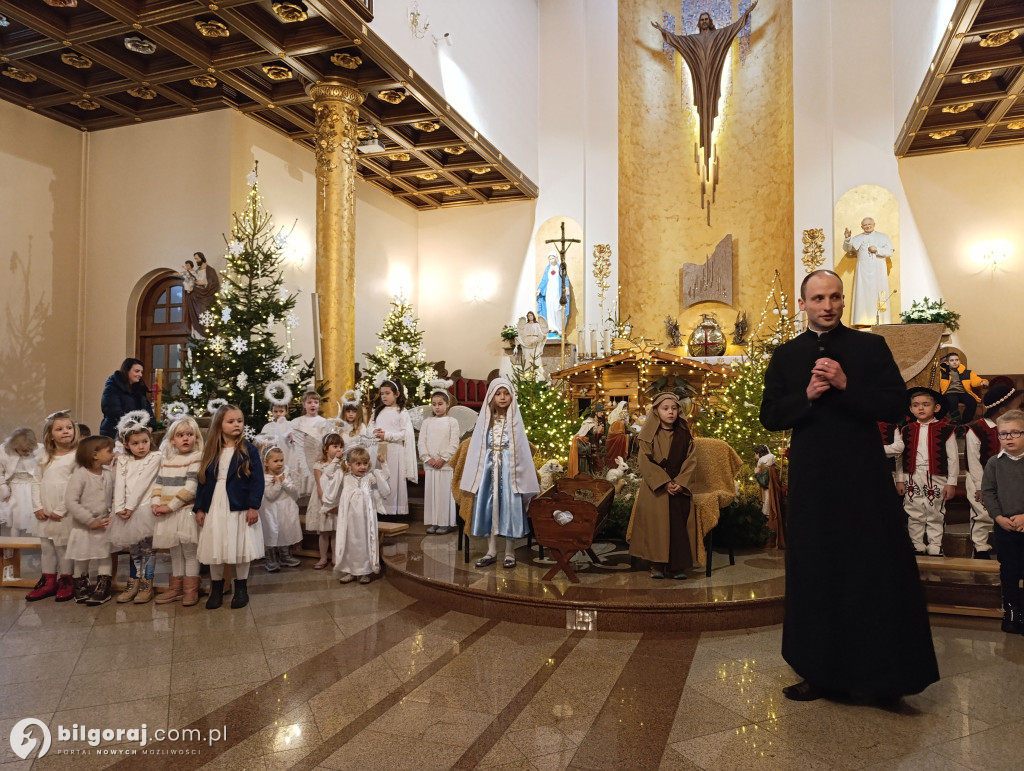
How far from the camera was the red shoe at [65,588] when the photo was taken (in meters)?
6.12

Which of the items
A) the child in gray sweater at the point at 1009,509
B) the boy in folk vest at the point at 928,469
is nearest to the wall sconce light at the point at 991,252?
the boy in folk vest at the point at 928,469

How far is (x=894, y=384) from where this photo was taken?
374 cm

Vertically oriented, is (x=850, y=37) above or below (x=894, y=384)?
above

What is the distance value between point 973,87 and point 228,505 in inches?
541

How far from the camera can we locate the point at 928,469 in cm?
659

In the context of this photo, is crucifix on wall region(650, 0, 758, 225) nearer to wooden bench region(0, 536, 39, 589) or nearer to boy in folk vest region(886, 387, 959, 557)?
boy in folk vest region(886, 387, 959, 557)

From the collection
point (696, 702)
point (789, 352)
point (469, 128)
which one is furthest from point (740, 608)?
point (469, 128)

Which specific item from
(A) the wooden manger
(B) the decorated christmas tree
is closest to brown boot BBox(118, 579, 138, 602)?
(A) the wooden manger

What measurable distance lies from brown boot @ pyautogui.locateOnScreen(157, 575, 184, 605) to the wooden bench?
56.2 inches

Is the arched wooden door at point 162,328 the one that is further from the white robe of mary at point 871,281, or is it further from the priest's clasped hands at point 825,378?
the white robe of mary at point 871,281

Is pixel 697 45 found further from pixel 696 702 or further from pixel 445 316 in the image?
pixel 696 702

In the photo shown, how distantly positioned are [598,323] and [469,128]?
17.7 feet

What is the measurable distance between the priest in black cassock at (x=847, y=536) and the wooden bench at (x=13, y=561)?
21.5 feet

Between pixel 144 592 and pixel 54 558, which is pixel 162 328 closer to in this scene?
pixel 54 558
